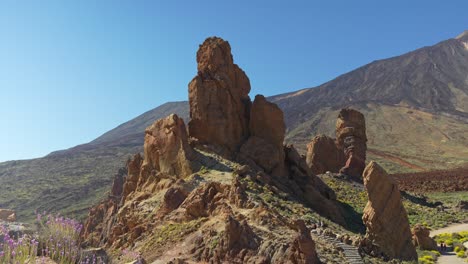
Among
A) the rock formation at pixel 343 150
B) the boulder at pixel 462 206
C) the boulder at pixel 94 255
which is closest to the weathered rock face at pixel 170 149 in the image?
the boulder at pixel 94 255

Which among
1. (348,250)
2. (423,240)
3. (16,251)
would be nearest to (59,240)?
(16,251)

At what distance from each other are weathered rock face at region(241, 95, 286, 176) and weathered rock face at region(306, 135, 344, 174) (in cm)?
2246

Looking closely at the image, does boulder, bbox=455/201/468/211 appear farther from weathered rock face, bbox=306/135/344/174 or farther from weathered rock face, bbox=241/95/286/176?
weathered rock face, bbox=241/95/286/176

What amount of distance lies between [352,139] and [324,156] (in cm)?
381

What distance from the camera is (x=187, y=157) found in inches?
947

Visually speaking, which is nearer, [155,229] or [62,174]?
[155,229]

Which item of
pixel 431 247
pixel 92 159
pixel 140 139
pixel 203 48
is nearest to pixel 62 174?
pixel 92 159

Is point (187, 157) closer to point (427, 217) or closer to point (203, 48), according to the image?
point (203, 48)

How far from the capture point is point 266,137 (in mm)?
29156

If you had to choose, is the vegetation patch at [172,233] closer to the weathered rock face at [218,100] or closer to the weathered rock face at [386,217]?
the weathered rock face at [386,217]

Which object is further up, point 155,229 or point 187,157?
point 187,157

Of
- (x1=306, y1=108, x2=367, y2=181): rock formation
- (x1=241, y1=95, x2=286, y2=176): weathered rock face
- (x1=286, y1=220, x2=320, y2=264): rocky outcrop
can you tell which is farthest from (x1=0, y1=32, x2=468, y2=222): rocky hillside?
(x1=286, y1=220, x2=320, y2=264): rocky outcrop

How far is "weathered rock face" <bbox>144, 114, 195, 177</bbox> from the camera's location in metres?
24.2

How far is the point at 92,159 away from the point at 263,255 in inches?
5362
